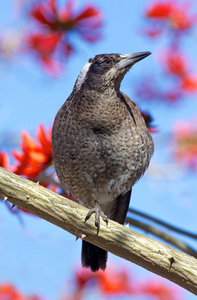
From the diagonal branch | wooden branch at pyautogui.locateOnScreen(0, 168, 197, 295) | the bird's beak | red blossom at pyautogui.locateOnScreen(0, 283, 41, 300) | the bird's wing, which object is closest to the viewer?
wooden branch at pyautogui.locateOnScreen(0, 168, 197, 295)

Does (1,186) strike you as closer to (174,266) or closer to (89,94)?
(174,266)

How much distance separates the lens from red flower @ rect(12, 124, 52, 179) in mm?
2561

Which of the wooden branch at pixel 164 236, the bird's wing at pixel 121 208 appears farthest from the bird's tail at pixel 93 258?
the wooden branch at pixel 164 236

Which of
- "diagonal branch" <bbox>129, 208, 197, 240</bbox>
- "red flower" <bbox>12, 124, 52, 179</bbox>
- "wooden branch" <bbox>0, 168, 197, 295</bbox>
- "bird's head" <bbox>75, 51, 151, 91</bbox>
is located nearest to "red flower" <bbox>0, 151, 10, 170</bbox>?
"red flower" <bbox>12, 124, 52, 179</bbox>

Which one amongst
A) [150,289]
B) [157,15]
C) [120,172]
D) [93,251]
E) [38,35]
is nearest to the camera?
[120,172]

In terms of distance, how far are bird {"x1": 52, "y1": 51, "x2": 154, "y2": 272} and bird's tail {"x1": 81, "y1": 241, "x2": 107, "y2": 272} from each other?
320 mm

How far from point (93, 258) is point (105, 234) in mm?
909

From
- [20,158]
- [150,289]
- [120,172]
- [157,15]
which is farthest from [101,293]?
[157,15]

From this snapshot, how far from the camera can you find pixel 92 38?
3.13 m

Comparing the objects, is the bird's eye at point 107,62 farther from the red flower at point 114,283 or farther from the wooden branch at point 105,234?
the red flower at point 114,283

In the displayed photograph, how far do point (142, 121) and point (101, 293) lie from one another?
159 centimetres

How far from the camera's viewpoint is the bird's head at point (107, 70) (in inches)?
107

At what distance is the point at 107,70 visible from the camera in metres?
2.76

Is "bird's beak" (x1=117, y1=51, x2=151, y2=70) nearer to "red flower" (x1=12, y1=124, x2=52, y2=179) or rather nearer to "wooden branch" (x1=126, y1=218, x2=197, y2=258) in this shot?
"red flower" (x1=12, y1=124, x2=52, y2=179)
